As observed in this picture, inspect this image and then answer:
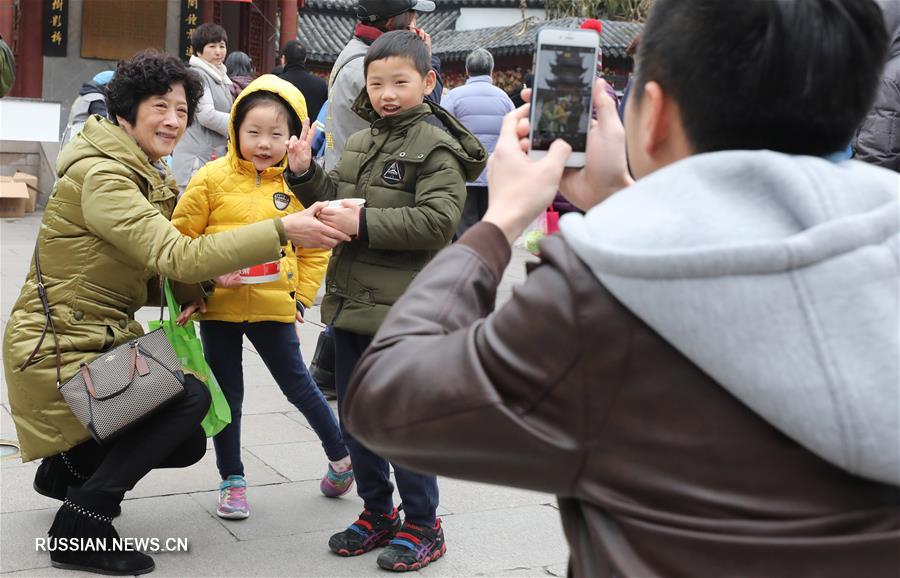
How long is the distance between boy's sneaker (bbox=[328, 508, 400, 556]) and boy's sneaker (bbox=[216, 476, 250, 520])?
0.40 meters

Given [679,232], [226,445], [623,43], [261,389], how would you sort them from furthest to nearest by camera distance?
1. [623,43]
2. [261,389]
3. [226,445]
4. [679,232]

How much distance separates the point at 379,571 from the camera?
344 cm

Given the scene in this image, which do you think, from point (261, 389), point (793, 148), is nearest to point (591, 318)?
point (793, 148)

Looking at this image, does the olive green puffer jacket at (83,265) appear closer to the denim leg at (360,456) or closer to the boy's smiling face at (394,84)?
the denim leg at (360,456)

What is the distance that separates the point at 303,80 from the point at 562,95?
22.1 ft

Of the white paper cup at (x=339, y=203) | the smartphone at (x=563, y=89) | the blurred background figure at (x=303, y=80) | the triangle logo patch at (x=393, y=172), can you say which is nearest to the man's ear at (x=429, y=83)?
the triangle logo patch at (x=393, y=172)

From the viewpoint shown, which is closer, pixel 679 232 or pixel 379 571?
pixel 679 232

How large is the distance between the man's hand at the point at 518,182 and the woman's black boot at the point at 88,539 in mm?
2362

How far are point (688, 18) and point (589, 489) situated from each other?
528mm

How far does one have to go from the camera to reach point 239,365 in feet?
12.6

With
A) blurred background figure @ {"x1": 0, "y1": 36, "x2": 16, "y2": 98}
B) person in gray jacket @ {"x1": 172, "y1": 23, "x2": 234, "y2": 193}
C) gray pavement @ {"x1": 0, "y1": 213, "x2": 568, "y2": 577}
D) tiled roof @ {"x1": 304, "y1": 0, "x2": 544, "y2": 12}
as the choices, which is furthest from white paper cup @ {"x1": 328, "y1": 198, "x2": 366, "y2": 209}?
tiled roof @ {"x1": 304, "y1": 0, "x2": 544, "y2": 12}

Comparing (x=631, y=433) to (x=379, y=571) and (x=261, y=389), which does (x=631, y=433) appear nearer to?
(x=379, y=571)

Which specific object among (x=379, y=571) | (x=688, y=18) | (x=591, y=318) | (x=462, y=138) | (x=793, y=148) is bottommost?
(x=379, y=571)

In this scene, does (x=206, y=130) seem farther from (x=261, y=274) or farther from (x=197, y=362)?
(x=197, y=362)
